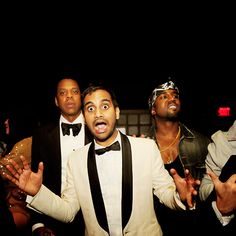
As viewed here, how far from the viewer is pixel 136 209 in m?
2.31

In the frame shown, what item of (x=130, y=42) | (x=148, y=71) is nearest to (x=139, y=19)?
(x=130, y=42)

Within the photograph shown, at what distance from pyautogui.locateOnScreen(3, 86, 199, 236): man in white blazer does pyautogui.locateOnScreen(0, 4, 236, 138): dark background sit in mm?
5723

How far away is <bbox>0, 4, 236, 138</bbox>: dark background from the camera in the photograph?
751 cm

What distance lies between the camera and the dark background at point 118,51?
7.51 m

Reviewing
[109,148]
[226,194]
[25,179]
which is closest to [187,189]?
[226,194]

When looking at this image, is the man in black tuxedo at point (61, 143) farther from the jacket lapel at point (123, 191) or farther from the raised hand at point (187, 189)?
the raised hand at point (187, 189)

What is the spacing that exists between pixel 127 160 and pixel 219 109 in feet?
25.2

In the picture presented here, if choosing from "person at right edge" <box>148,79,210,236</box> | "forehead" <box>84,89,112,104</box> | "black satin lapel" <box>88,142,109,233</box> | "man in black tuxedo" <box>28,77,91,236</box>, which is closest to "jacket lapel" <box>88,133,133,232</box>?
"black satin lapel" <box>88,142,109,233</box>

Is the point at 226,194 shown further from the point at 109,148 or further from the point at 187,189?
the point at 109,148

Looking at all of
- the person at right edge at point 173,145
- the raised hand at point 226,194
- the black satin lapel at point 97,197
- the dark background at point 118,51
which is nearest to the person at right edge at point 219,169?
Result: the raised hand at point 226,194

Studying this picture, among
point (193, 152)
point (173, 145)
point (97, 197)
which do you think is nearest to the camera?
point (97, 197)

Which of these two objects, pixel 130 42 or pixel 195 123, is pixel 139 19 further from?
pixel 195 123

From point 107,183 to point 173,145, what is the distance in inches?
76.7

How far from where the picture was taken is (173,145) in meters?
4.07
